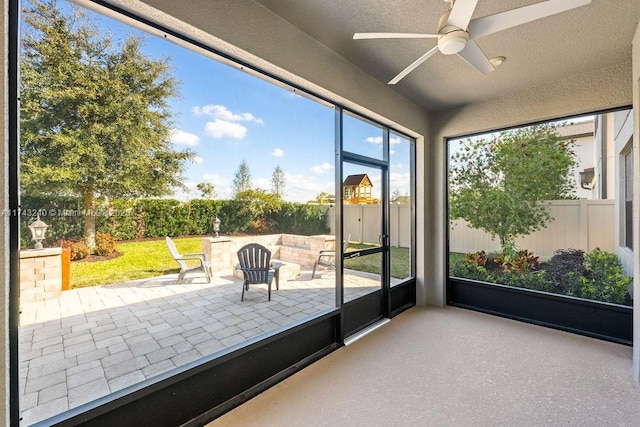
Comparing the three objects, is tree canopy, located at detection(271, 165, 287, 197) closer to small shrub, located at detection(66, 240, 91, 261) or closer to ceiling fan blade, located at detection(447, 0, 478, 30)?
small shrub, located at detection(66, 240, 91, 261)

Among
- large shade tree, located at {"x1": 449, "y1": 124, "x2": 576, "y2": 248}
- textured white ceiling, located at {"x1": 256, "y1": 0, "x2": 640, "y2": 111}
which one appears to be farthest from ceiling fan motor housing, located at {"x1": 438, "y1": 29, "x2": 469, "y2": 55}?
large shade tree, located at {"x1": 449, "y1": 124, "x2": 576, "y2": 248}

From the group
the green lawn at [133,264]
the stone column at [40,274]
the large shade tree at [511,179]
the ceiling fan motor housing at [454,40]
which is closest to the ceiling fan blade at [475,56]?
the ceiling fan motor housing at [454,40]

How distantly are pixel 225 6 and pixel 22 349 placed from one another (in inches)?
90.1

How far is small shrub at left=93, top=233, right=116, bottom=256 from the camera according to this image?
163 centimetres

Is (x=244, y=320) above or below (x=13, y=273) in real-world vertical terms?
below

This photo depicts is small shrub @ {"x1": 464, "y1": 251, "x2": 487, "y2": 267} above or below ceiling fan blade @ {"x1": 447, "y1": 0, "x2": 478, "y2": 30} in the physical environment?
below

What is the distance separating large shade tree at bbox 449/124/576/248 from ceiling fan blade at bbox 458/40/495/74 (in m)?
2.17

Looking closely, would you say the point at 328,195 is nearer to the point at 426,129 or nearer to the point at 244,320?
the point at 244,320

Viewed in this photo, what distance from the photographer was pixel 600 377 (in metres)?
2.36

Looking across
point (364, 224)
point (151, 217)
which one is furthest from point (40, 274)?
point (364, 224)

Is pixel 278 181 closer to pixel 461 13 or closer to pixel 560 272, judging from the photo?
pixel 461 13

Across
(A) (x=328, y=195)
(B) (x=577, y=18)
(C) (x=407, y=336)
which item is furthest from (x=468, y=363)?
(B) (x=577, y=18)

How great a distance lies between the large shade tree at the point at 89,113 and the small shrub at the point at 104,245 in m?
0.04

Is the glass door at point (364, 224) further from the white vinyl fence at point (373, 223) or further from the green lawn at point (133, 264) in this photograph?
the green lawn at point (133, 264)
